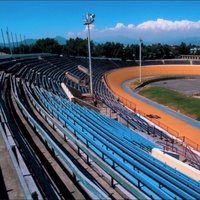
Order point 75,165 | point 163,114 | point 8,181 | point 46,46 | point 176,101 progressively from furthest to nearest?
point 46,46 → point 176,101 → point 163,114 → point 75,165 → point 8,181

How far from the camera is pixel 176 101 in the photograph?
3197cm

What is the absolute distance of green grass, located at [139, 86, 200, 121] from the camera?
1059 inches

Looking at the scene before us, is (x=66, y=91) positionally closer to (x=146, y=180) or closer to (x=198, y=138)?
(x=198, y=138)

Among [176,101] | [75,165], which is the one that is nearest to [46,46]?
[176,101]

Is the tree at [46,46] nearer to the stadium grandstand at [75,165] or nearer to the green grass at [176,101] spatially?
the green grass at [176,101]

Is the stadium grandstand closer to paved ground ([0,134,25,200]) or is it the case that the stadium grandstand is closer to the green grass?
paved ground ([0,134,25,200])

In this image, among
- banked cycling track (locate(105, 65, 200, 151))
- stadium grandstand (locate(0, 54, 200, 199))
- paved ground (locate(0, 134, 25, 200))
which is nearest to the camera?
paved ground (locate(0, 134, 25, 200))

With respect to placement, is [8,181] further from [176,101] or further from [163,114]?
[176,101]

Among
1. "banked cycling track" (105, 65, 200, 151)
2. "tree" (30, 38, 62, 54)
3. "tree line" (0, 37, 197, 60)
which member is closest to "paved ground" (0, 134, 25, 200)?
"banked cycling track" (105, 65, 200, 151)

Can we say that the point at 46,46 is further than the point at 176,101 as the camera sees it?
Yes

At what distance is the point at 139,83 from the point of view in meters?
47.3

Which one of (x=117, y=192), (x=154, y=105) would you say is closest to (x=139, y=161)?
(x=117, y=192)

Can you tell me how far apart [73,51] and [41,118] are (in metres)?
66.0

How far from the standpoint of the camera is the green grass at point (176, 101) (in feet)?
88.2
